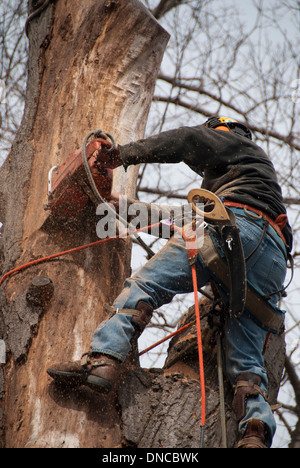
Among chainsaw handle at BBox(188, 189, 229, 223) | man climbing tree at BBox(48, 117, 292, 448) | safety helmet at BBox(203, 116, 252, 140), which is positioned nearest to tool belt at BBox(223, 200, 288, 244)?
man climbing tree at BBox(48, 117, 292, 448)

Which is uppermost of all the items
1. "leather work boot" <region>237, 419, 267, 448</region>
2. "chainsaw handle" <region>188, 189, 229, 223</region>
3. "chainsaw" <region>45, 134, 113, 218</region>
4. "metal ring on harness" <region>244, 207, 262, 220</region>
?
"chainsaw" <region>45, 134, 113, 218</region>

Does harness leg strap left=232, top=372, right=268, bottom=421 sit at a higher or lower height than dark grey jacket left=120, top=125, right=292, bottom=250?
lower

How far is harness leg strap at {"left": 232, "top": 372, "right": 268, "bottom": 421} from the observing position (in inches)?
113

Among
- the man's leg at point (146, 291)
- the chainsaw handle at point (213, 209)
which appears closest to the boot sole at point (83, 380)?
the man's leg at point (146, 291)

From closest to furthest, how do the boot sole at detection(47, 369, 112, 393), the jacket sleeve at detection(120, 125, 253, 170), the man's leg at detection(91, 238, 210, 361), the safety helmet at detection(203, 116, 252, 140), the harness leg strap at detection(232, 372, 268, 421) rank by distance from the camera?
the boot sole at detection(47, 369, 112, 393), the man's leg at detection(91, 238, 210, 361), the harness leg strap at detection(232, 372, 268, 421), the jacket sleeve at detection(120, 125, 253, 170), the safety helmet at detection(203, 116, 252, 140)

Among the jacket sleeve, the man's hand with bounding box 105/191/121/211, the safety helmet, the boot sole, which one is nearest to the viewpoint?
the boot sole

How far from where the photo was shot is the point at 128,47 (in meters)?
3.85

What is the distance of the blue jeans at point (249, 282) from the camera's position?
2.83 meters

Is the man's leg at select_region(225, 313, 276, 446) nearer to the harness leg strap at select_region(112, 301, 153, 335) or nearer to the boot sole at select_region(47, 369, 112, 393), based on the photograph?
the harness leg strap at select_region(112, 301, 153, 335)

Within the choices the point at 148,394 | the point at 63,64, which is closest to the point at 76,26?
the point at 63,64

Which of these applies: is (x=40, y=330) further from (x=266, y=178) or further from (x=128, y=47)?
(x=128, y=47)

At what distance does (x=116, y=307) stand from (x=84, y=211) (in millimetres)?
723

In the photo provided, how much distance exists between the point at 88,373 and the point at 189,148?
131 centimetres

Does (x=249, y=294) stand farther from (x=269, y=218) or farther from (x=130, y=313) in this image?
(x=130, y=313)
